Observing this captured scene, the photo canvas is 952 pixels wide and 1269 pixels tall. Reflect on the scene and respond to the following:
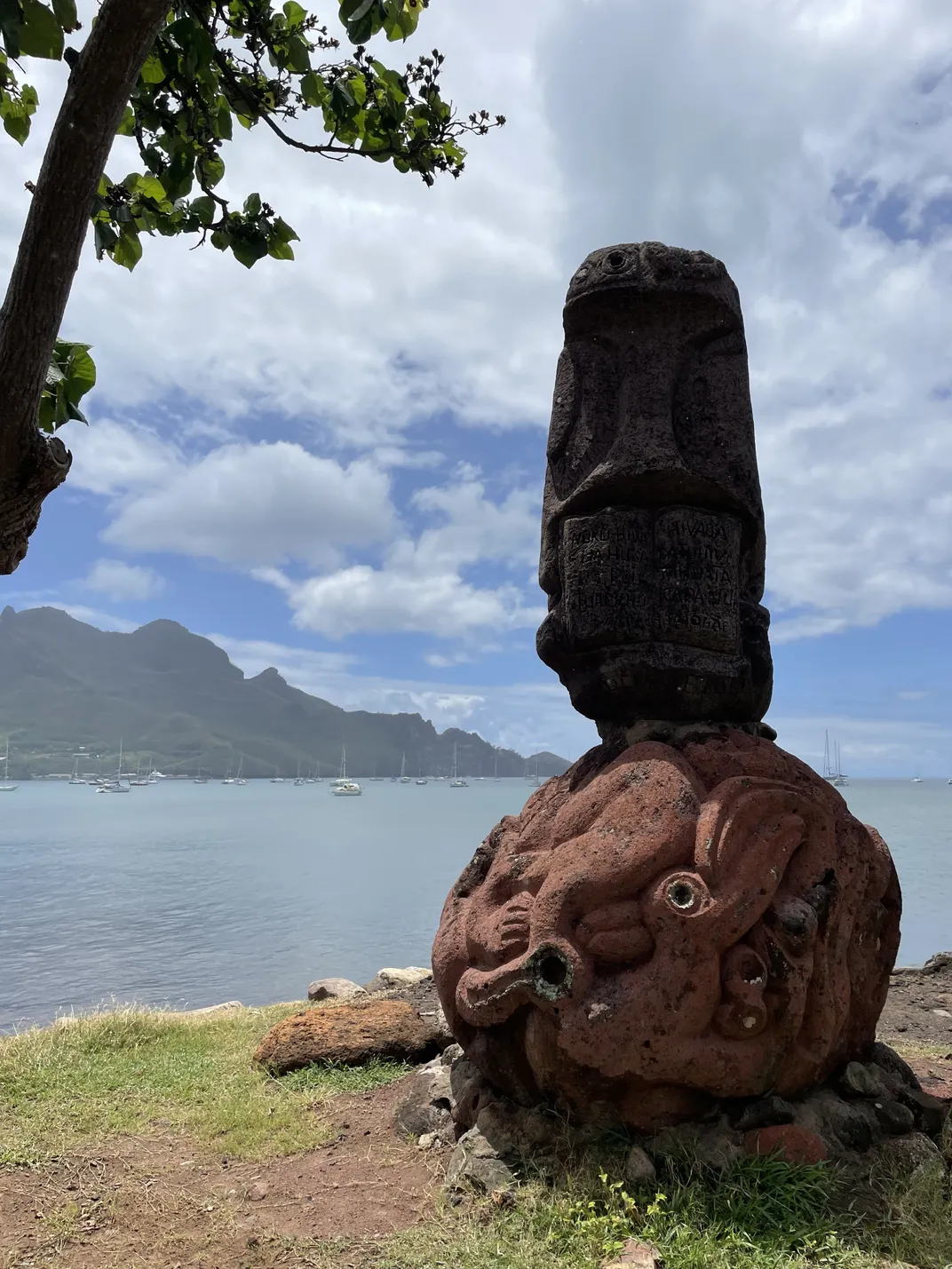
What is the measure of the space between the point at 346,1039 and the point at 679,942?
3.56 m

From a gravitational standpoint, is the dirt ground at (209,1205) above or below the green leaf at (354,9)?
below

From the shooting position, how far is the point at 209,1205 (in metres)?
4.90

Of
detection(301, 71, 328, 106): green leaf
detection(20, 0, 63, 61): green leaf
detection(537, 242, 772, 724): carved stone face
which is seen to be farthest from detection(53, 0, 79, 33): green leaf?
detection(537, 242, 772, 724): carved stone face

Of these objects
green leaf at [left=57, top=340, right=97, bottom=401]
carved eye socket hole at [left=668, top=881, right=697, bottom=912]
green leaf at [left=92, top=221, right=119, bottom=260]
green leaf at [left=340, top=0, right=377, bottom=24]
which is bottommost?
carved eye socket hole at [left=668, top=881, right=697, bottom=912]

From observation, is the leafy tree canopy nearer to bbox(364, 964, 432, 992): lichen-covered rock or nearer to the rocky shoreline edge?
the rocky shoreline edge

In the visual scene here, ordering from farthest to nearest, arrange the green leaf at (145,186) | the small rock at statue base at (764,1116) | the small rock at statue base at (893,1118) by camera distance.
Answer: the small rock at statue base at (893,1118), the green leaf at (145,186), the small rock at statue base at (764,1116)

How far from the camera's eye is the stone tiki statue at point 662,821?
4.64 metres

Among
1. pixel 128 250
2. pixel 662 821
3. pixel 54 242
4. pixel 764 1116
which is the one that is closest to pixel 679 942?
pixel 662 821

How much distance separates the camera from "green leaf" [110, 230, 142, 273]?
461 cm

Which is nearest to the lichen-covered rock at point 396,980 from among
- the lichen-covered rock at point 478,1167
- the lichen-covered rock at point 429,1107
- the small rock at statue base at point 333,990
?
the small rock at statue base at point 333,990

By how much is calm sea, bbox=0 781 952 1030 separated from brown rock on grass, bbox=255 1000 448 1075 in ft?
11.4

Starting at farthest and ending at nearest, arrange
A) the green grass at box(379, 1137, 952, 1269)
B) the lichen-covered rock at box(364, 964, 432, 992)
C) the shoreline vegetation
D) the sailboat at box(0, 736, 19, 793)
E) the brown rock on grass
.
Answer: the sailboat at box(0, 736, 19, 793) < the lichen-covered rock at box(364, 964, 432, 992) < the brown rock on grass < the shoreline vegetation < the green grass at box(379, 1137, 952, 1269)

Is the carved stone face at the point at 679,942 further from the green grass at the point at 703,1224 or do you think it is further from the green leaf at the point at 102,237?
the green leaf at the point at 102,237

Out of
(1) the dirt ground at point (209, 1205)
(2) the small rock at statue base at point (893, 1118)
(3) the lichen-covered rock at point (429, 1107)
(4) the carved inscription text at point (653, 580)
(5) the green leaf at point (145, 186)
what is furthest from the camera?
(4) the carved inscription text at point (653, 580)
